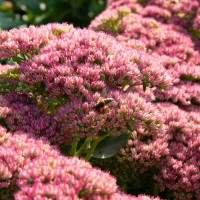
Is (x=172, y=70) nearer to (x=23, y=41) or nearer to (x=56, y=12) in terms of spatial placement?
(x=23, y=41)

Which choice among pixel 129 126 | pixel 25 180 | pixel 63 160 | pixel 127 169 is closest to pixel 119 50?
pixel 129 126

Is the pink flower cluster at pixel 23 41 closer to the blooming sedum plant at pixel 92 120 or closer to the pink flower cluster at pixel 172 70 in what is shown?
the blooming sedum plant at pixel 92 120

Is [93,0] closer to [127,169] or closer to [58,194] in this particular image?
[127,169]

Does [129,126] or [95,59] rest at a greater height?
[95,59]

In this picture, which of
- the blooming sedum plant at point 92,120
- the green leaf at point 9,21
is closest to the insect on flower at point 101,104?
the blooming sedum plant at point 92,120

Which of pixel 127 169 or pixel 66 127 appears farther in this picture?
pixel 127 169

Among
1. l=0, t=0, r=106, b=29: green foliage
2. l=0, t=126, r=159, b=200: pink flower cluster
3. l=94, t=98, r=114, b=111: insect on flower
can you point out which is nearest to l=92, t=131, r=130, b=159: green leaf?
l=94, t=98, r=114, b=111: insect on flower
